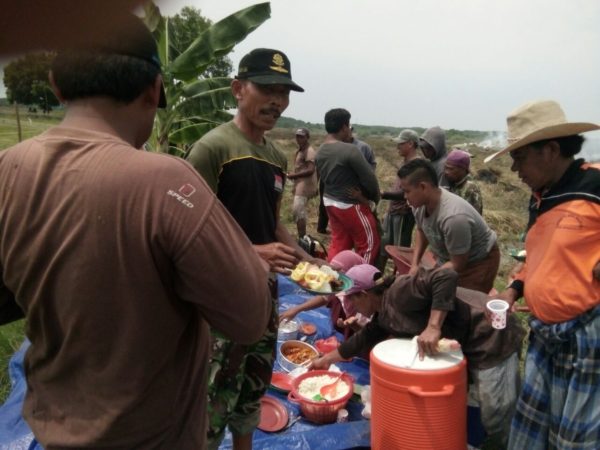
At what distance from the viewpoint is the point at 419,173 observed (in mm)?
3377

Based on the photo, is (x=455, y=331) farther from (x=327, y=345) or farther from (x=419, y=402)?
(x=327, y=345)

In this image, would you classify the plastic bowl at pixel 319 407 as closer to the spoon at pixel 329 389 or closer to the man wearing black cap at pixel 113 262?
the spoon at pixel 329 389

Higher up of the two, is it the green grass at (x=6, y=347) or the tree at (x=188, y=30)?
the tree at (x=188, y=30)

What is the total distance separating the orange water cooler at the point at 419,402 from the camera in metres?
2.24

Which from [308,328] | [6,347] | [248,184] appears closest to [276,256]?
[248,184]

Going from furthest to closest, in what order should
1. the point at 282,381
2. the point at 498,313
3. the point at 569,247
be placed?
1. the point at 282,381
2. the point at 498,313
3. the point at 569,247

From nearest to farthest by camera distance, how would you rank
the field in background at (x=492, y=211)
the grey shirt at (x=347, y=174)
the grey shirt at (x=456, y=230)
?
the grey shirt at (x=456, y=230), the field in background at (x=492, y=211), the grey shirt at (x=347, y=174)

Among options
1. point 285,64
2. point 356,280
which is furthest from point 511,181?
point 285,64

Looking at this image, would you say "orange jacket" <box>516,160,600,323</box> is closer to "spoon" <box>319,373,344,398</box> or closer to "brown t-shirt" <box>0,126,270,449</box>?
"spoon" <box>319,373,344,398</box>

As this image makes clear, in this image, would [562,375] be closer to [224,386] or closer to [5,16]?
[224,386]

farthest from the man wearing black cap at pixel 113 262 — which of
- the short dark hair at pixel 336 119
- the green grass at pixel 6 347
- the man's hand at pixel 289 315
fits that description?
the short dark hair at pixel 336 119

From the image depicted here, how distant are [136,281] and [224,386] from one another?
4.06ft

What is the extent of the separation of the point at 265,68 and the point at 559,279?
1539 millimetres

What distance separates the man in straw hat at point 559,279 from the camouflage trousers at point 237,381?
1.18 meters
